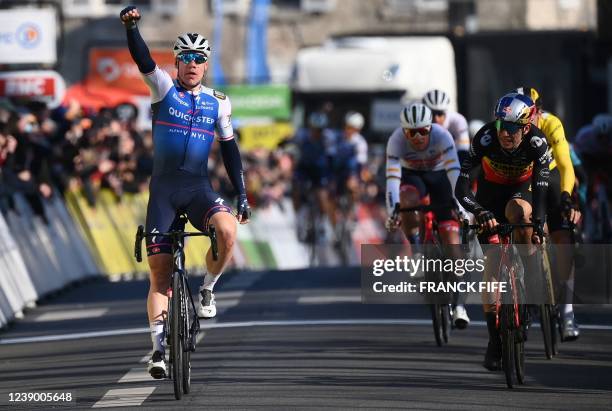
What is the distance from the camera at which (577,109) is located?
42.3 metres

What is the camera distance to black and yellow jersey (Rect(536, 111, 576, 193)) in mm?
14875

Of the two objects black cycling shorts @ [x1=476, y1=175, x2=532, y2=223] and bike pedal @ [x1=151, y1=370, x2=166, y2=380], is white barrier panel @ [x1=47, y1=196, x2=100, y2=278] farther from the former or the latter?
bike pedal @ [x1=151, y1=370, x2=166, y2=380]

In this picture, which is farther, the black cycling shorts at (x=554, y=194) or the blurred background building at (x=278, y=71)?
the blurred background building at (x=278, y=71)

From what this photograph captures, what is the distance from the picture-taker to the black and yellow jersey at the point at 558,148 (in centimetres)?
1488

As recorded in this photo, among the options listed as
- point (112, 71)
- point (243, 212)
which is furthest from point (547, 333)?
point (112, 71)

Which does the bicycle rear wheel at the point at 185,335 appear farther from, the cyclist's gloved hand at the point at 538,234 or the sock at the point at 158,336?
the cyclist's gloved hand at the point at 538,234

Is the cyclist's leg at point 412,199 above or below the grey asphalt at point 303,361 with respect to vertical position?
above

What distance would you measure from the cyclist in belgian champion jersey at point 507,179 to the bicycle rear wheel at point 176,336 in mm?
2087

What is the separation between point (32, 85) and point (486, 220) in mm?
12097

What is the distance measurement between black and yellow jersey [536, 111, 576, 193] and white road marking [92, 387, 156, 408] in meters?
3.53

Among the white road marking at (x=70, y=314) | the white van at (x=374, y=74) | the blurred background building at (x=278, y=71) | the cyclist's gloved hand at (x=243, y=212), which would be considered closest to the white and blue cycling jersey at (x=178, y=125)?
the cyclist's gloved hand at (x=243, y=212)

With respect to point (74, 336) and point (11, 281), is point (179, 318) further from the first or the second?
point (11, 281)

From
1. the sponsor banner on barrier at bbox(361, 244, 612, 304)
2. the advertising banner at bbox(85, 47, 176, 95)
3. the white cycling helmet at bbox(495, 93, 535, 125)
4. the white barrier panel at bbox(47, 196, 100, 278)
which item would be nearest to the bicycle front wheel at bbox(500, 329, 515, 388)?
the sponsor banner on barrier at bbox(361, 244, 612, 304)

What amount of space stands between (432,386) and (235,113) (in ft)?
76.2
